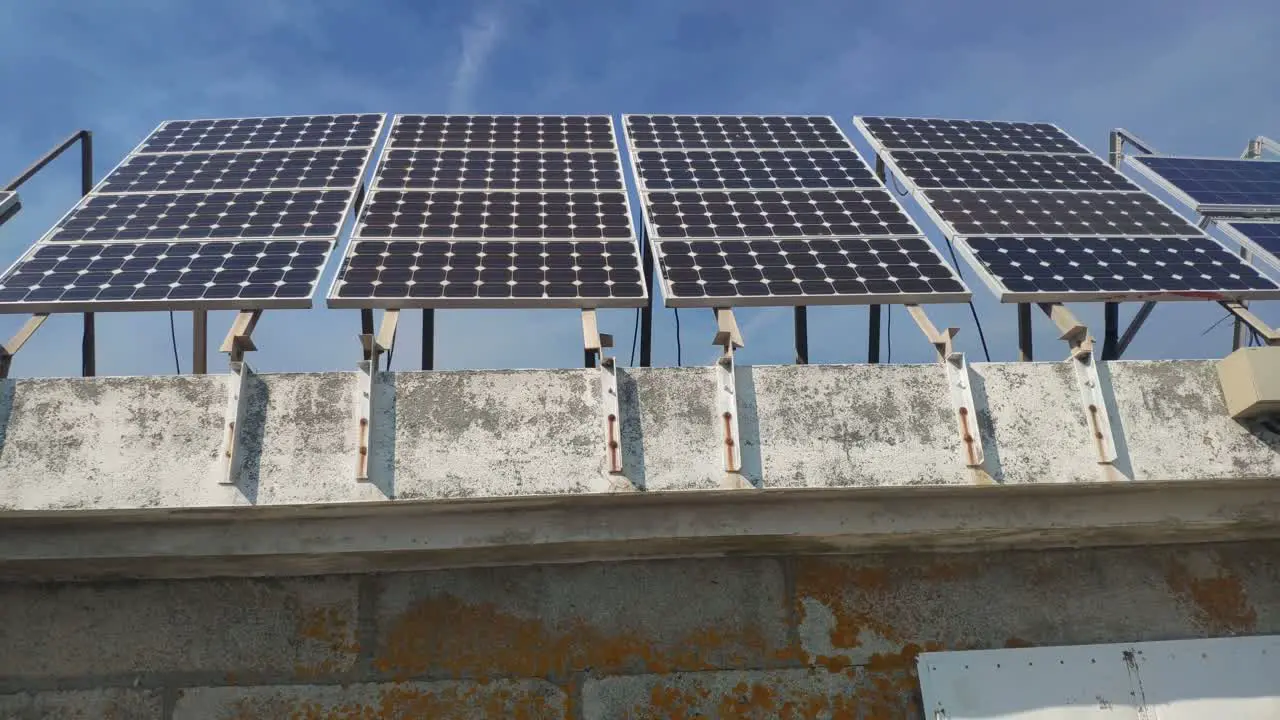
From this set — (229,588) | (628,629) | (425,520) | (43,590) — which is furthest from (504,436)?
(43,590)

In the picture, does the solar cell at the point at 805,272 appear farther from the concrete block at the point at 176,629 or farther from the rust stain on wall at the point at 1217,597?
the concrete block at the point at 176,629

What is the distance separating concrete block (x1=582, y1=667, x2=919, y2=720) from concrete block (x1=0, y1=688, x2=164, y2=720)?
2.73m

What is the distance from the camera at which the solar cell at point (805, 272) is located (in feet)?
22.0

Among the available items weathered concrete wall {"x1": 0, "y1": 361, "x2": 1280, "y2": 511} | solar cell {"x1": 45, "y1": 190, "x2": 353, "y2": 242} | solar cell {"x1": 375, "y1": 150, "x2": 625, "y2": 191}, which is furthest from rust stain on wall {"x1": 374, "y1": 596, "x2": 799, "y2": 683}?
solar cell {"x1": 375, "y1": 150, "x2": 625, "y2": 191}

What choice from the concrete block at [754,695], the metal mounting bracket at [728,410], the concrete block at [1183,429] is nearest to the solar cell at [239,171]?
the metal mounting bracket at [728,410]

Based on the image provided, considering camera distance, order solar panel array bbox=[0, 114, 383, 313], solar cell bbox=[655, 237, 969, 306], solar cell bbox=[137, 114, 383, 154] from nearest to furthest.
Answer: solar panel array bbox=[0, 114, 383, 313], solar cell bbox=[655, 237, 969, 306], solar cell bbox=[137, 114, 383, 154]

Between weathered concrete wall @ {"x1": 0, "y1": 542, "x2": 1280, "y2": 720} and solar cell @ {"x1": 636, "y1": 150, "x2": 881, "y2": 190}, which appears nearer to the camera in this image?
weathered concrete wall @ {"x1": 0, "y1": 542, "x2": 1280, "y2": 720}

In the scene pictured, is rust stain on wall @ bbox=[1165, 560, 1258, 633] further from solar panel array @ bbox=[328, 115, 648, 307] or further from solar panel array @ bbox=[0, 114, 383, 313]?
solar panel array @ bbox=[0, 114, 383, 313]

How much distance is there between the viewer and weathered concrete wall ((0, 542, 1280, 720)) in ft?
17.2

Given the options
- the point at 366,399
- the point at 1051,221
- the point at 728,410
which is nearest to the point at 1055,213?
the point at 1051,221

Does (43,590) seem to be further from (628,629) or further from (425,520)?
(628,629)

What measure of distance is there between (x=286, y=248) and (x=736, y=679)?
5.20m

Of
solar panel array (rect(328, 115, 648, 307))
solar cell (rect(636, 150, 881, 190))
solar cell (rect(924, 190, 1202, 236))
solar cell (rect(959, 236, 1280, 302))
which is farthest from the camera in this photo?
solar cell (rect(636, 150, 881, 190))

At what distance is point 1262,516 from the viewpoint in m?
5.75
